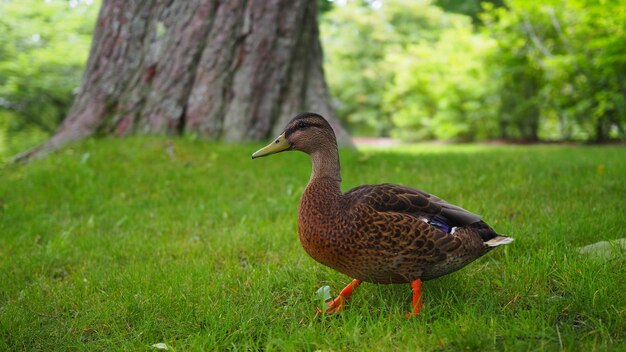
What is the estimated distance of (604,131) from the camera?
11539 mm

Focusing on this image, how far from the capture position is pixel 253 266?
338 centimetres

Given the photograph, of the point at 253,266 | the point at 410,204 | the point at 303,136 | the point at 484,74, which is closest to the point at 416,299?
the point at 410,204

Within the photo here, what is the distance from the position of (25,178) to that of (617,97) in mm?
10567

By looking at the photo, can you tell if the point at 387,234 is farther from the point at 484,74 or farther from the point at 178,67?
the point at 484,74

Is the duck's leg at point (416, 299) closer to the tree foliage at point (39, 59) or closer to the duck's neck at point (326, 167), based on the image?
the duck's neck at point (326, 167)

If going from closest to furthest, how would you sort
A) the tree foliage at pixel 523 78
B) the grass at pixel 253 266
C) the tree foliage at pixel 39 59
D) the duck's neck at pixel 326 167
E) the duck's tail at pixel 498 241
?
1. the grass at pixel 253 266
2. the duck's tail at pixel 498 241
3. the duck's neck at pixel 326 167
4. the tree foliage at pixel 523 78
5. the tree foliage at pixel 39 59

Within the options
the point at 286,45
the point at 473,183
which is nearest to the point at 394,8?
the point at 286,45

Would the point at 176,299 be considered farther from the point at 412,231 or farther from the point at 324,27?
the point at 324,27

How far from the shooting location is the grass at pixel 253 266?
2273 mm

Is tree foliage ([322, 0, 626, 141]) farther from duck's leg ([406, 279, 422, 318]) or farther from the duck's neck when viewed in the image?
duck's leg ([406, 279, 422, 318])

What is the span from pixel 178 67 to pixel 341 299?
5.12 m

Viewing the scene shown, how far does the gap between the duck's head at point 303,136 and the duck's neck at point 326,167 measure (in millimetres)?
33

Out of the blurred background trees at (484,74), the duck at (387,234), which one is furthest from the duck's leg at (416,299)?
the blurred background trees at (484,74)

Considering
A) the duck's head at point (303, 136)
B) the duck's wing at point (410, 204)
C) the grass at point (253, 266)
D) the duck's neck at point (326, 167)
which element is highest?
the duck's head at point (303, 136)
